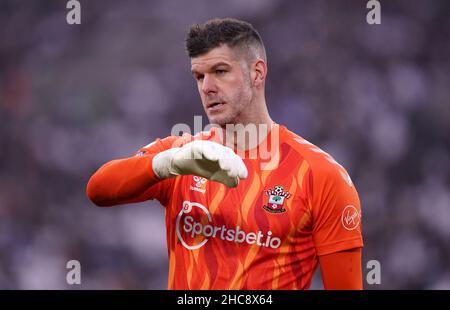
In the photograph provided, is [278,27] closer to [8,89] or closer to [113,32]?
[113,32]

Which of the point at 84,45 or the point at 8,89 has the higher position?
the point at 84,45

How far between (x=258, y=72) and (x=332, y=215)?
0.85m

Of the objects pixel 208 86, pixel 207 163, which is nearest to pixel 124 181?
pixel 207 163

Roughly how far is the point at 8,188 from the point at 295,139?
3862 millimetres

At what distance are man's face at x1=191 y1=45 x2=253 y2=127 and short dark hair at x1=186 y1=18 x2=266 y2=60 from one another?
0.03m

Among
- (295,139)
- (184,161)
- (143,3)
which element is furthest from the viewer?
(143,3)

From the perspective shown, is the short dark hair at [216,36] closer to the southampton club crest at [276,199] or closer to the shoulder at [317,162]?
the shoulder at [317,162]

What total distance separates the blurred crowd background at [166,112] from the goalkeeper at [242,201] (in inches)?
123

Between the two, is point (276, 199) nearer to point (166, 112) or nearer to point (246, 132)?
point (246, 132)

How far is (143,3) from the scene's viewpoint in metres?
6.71

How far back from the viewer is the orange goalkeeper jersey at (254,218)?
3062 millimetres

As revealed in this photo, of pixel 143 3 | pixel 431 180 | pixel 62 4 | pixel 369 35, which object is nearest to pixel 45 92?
pixel 62 4

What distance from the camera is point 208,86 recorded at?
10.5 ft

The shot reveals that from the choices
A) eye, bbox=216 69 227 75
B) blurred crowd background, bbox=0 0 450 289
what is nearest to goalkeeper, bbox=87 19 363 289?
eye, bbox=216 69 227 75
